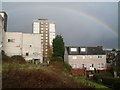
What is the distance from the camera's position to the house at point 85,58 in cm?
6294

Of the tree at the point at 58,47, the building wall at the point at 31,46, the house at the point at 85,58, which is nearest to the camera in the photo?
the building wall at the point at 31,46

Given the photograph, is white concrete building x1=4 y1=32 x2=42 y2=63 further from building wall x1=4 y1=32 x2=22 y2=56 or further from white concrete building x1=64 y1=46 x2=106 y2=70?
white concrete building x1=64 y1=46 x2=106 y2=70

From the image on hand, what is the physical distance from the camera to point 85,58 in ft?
209

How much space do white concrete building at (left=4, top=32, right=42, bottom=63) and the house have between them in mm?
9492

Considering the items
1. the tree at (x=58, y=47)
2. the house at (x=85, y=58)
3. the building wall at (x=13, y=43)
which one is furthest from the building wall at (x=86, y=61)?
the building wall at (x=13, y=43)

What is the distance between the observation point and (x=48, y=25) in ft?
481

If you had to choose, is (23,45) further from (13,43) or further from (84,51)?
(84,51)

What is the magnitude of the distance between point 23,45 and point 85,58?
16.0m

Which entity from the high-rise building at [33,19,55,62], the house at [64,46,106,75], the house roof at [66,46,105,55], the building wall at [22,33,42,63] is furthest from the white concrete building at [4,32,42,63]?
the high-rise building at [33,19,55,62]

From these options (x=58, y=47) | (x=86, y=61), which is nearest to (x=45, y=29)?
(x=58, y=47)

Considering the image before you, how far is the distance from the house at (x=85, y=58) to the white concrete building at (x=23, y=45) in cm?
949

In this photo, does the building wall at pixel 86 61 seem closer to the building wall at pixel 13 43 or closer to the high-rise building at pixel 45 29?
the building wall at pixel 13 43

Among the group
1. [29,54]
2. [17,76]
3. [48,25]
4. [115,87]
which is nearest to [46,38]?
[48,25]

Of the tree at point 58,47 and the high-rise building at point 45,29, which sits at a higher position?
the high-rise building at point 45,29
